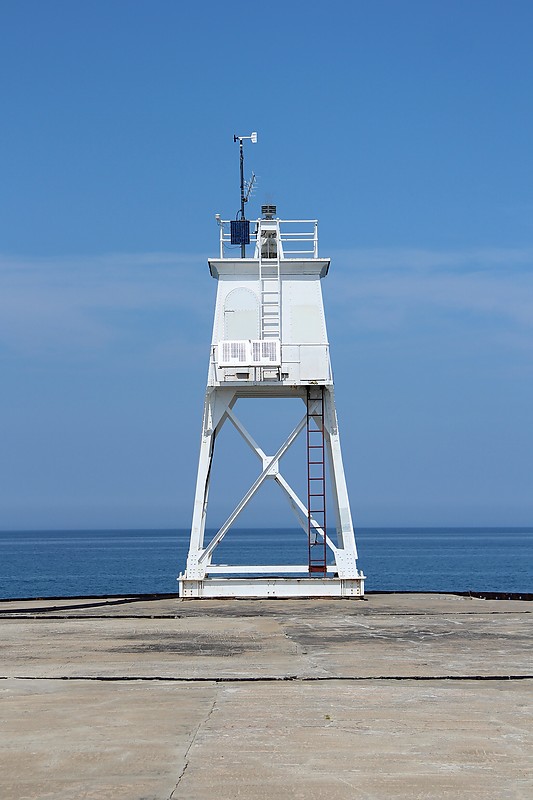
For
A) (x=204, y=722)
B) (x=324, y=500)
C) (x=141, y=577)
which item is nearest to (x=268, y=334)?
(x=324, y=500)

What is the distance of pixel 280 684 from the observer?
15.2 m

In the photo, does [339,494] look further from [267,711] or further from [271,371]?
[267,711]

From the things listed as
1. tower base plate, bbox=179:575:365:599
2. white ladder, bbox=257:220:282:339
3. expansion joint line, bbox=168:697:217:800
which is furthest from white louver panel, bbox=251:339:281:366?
expansion joint line, bbox=168:697:217:800

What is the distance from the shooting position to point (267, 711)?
1297 cm

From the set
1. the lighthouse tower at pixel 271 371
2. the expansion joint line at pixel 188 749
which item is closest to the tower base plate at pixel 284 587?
the lighthouse tower at pixel 271 371

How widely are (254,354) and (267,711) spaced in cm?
1958

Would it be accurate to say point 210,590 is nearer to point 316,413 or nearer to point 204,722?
point 316,413

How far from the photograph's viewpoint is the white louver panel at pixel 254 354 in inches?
1249

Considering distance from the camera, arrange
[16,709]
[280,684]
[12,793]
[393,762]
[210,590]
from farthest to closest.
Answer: [210,590] < [280,684] < [16,709] < [393,762] < [12,793]

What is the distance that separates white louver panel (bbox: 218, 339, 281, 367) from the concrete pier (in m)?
9.66

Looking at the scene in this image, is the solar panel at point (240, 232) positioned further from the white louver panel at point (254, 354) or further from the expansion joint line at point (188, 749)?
the expansion joint line at point (188, 749)

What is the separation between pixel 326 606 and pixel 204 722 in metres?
17.6

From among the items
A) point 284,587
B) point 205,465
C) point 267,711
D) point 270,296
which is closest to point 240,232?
point 270,296

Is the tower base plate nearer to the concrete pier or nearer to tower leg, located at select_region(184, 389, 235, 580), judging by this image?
tower leg, located at select_region(184, 389, 235, 580)
